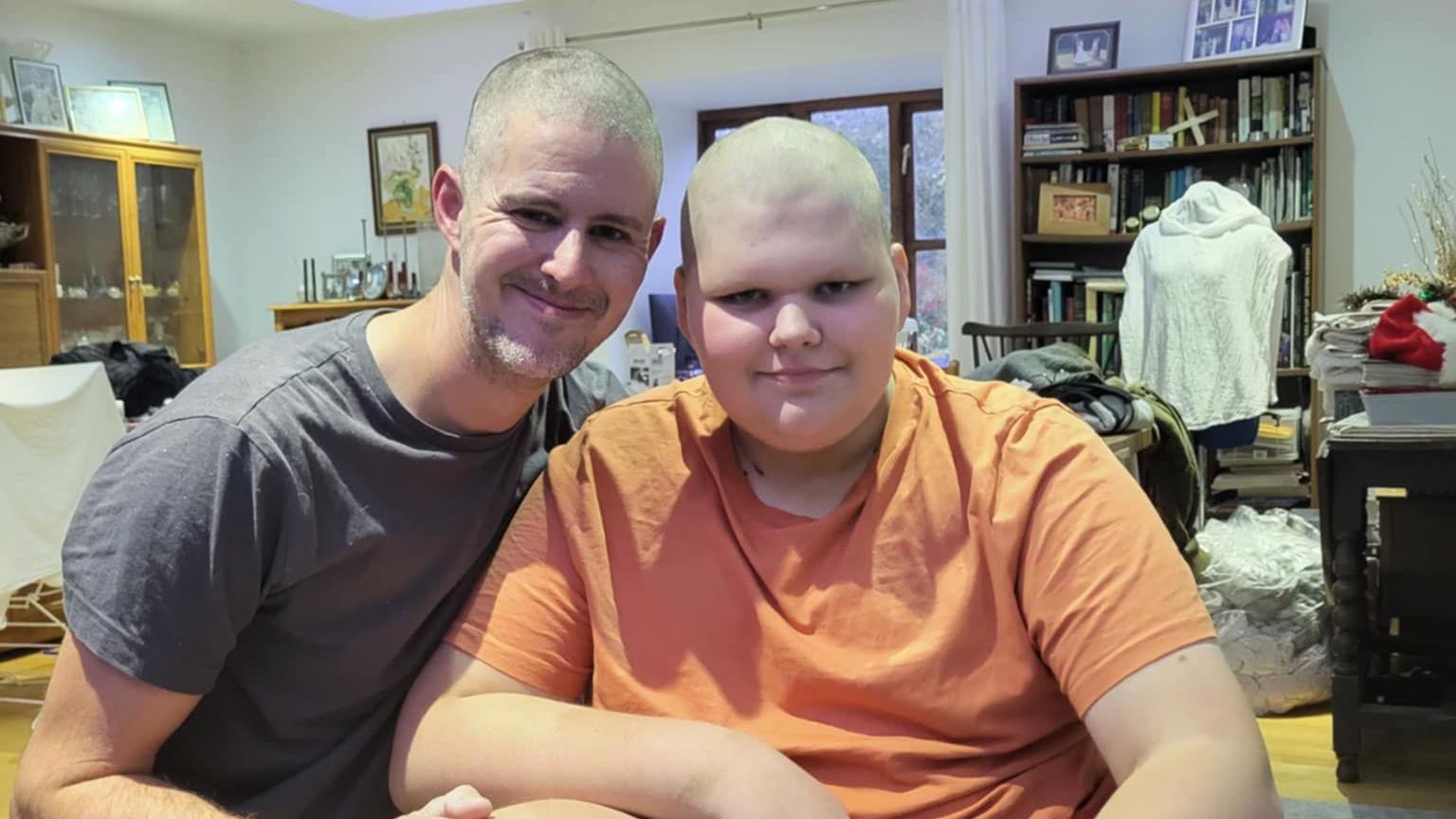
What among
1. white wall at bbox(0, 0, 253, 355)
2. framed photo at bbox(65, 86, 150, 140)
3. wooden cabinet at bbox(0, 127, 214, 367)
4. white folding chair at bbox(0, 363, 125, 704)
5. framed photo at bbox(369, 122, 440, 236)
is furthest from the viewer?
framed photo at bbox(369, 122, 440, 236)

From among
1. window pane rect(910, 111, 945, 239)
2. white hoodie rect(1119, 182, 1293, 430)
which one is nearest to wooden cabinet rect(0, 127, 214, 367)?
window pane rect(910, 111, 945, 239)

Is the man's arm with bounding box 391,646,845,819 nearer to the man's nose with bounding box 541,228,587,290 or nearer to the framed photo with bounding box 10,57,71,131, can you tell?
the man's nose with bounding box 541,228,587,290

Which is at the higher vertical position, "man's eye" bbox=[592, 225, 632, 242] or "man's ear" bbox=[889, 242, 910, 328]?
"man's eye" bbox=[592, 225, 632, 242]

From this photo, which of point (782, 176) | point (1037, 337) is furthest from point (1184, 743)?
point (1037, 337)

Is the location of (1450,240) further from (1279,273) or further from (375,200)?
(375,200)

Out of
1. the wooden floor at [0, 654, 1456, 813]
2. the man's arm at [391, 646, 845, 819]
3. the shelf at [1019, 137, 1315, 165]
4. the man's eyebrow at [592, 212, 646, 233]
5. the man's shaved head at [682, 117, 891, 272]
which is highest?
the shelf at [1019, 137, 1315, 165]

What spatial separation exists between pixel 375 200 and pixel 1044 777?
22.4ft

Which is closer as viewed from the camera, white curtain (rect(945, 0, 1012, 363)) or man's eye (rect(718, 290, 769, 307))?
man's eye (rect(718, 290, 769, 307))

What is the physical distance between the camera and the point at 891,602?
40.8 inches

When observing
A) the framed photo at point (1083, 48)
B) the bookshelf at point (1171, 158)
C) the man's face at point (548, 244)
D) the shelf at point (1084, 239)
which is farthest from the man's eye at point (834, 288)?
the framed photo at point (1083, 48)

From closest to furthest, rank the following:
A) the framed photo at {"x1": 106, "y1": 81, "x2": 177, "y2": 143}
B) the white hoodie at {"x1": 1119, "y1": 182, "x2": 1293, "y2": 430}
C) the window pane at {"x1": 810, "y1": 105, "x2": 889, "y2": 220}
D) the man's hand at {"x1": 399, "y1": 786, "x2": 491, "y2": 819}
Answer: the man's hand at {"x1": 399, "y1": 786, "x2": 491, "y2": 819}
the white hoodie at {"x1": 1119, "y1": 182, "x2": 1293, "y2": 430}
the framed photo at {"x1": 106, "y1": 81, "x2": 177, "y2": 143}
the window pane at {"x1": 810, "y1": 105, "x2": 889, "y2": 220}

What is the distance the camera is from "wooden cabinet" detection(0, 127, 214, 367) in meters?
5.87

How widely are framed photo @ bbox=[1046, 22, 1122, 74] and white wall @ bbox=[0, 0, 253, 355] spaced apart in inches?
194

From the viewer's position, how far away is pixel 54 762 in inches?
41.8
